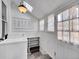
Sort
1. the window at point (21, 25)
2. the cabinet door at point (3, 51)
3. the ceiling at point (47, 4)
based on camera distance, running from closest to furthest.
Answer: the cabinet door at point (3, 51)
the ceiling at point (47, 4)
the window at point (21, 25)

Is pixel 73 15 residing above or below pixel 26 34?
above

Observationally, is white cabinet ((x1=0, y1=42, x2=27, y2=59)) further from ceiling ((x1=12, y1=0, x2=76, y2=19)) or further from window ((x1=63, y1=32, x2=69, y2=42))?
ceiling ((x1=12, y1=0, x2=76, y2=19))

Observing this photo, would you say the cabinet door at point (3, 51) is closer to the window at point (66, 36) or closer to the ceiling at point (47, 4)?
the window at point (66, 36)

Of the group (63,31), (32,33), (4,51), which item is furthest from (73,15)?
(32,33)

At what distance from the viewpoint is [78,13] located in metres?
2.24

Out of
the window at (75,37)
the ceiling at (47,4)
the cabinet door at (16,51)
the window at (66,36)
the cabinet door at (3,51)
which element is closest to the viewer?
the cabinet door at (3,51)

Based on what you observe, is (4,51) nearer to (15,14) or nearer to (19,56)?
(19,56)

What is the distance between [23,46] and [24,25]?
504 cm

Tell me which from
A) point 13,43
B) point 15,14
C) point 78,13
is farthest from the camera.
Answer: point 15,14

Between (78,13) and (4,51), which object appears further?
(78,13)

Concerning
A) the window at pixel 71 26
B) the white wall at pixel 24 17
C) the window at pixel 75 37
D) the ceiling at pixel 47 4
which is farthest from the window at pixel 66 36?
the white wall at pixel 24 17

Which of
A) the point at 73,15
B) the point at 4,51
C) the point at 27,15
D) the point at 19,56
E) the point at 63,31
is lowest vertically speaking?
the point at 19,56

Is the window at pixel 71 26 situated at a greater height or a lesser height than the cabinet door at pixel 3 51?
greater

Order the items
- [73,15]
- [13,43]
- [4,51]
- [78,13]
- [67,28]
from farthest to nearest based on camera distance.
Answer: [67,28]
[73,15]
[78,13]
[13,43]
[4,51]
